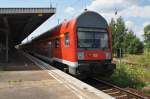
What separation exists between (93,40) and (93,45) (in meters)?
0.25

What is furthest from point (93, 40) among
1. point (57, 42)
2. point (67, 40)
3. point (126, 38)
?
point (126, 38)

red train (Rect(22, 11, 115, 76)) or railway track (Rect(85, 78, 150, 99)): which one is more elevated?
red train (Rect(22, 11, 115, 76))

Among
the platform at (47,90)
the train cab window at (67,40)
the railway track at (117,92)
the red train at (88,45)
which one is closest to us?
the platform at (47,90)

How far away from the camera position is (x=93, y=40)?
16.1 m

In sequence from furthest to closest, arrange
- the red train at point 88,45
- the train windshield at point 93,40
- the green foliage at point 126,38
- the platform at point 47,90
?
1. the green foliage at point 126,38
2. the train windshield at point 93,40
3. the red train at point 88,45
4. the platform at point 47,90

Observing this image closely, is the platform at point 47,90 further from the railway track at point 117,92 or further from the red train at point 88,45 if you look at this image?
the red train at point 88,45

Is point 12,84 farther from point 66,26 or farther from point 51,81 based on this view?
point 66,26

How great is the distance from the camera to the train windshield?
15.8 metres

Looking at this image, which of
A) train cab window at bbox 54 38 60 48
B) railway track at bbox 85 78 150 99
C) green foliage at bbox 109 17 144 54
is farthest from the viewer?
green foliage at bbox 109 17 144 54

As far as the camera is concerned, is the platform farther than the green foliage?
No

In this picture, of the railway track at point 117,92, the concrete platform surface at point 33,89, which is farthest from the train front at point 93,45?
the concrete platform surface at point 33,89

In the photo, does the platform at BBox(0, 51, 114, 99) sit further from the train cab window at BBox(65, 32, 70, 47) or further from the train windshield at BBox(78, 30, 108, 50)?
the train cab window at BBox(65, 32, 70, 47)

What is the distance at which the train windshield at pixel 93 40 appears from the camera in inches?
623

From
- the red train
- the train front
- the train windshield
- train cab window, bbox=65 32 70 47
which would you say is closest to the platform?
the red train
